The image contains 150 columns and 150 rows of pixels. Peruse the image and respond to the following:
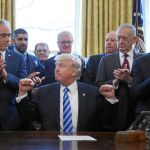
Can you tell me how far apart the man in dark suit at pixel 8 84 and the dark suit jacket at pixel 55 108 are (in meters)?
0.27

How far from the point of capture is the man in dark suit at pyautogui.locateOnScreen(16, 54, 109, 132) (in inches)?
165

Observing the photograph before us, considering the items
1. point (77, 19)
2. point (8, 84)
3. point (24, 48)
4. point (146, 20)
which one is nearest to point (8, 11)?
point (77, 19)

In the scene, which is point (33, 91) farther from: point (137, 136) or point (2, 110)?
point (137, 136)

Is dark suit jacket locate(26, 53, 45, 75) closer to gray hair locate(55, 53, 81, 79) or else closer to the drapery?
gray hair locate(55, 53, 81, 79)

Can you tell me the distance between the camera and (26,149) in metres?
2.56

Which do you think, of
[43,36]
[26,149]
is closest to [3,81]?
[26,149]

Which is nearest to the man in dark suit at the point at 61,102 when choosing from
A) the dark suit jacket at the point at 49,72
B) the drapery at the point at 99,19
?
the dark suit jacket at the point at 49,72

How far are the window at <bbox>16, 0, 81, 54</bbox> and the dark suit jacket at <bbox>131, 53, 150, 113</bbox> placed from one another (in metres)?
3.66

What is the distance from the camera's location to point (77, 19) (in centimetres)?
827

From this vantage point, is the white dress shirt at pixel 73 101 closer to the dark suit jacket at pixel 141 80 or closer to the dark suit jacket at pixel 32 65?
the dark suit jacket at pixel 141 80

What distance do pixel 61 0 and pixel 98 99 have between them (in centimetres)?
433

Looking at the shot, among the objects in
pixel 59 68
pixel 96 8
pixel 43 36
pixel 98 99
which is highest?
pixel 96 8

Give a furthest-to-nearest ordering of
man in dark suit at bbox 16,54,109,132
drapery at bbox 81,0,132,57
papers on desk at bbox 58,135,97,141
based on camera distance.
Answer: drapery at bbox 81,0,132,57, man in dark suit at bbox 16,54,109,132, papers on desk at bbox 58,135,97,141

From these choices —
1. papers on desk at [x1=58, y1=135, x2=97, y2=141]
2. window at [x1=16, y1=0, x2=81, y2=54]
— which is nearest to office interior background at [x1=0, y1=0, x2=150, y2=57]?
window at [x1=16, y1=0, x2=81, y2=54]
